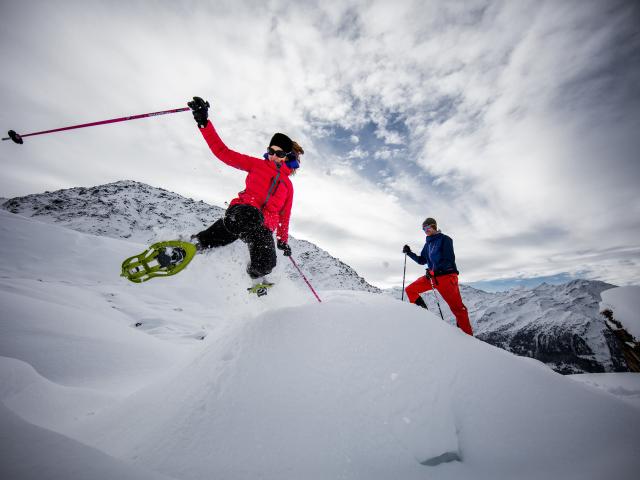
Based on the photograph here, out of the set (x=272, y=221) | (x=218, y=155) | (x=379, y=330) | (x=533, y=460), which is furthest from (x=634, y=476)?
(x=218, y=155)

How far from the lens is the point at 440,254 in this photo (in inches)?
223

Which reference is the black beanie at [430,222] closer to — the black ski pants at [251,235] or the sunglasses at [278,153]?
the sunglasses at [278,153]

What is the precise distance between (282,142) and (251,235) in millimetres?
1592

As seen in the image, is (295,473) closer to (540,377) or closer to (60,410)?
(540,377)

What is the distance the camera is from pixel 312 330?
221cm

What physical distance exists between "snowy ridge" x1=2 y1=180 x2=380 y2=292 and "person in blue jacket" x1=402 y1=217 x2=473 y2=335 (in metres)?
32.9

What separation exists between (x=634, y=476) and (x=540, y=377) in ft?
2.18

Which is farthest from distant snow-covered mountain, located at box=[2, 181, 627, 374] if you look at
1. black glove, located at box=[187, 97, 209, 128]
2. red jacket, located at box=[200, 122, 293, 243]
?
black glove, located at box=[187, 97, 209, 128]

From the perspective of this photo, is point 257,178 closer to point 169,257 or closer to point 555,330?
point 169,257

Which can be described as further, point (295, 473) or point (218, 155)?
point (218, 155)

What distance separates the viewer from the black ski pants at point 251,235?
11.6 feet

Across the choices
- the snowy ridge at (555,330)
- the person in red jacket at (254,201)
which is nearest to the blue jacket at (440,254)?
the person in red jacket at (254,201)

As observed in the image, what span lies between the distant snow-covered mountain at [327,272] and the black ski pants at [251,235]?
1.26ft

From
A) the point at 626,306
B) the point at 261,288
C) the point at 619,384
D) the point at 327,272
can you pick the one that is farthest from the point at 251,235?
the point at 327,272
